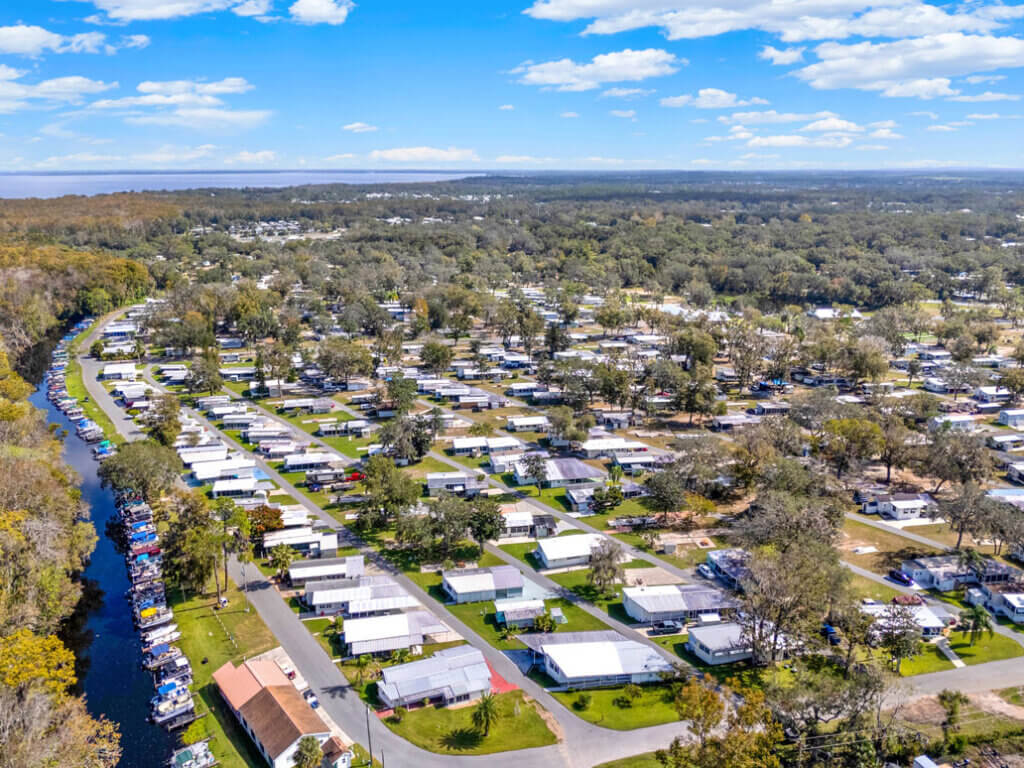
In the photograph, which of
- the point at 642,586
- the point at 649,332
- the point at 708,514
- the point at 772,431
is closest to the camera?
the point at 642,586

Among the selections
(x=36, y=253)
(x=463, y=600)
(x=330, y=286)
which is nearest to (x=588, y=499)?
(x=463, y=600)

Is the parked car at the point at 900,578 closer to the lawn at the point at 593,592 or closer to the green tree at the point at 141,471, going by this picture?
the lawn at the point at 593,592

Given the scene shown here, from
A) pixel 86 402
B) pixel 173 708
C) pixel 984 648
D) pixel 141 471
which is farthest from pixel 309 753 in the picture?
pixel 86 402

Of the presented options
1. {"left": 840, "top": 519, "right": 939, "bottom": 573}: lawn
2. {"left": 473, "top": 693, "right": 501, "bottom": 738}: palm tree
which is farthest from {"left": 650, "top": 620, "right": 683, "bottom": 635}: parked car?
{"left": 840, "top": 519, "right": 939, "bottom": 573}: lawn

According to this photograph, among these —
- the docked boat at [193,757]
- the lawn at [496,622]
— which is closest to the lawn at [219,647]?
the docked boat at [193,757]

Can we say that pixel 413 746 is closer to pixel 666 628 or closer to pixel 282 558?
pixel 666 628

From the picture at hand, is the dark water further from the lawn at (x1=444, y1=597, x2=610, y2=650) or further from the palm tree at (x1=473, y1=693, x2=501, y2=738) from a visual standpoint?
the lawn at (x1=444, y1=597, x2=610, y2=650)

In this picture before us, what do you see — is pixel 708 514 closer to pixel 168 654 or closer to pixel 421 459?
pixel 421 459
